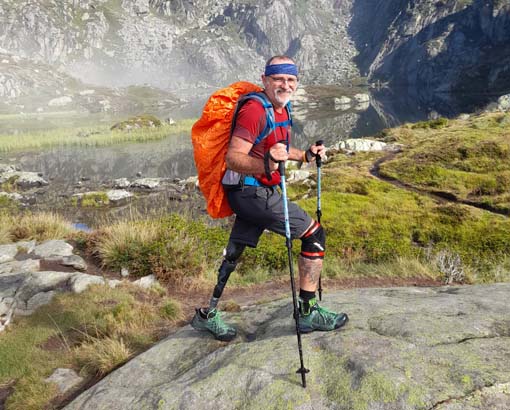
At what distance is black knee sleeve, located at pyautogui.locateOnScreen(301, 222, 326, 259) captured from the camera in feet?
16.7

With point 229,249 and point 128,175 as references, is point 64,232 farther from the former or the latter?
point 128,175

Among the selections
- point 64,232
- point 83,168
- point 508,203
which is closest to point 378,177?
point 508,203

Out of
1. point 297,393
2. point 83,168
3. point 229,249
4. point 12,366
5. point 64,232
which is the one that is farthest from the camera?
point 83,168

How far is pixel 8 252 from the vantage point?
12031mm

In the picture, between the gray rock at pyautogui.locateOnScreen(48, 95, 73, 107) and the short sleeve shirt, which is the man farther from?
the gray rock at pyautogui.locateOnScreen(48, 95, 73, 107)

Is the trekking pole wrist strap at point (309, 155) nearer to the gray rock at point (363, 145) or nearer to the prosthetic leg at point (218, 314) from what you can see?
the prosthetic leg at point (218, 314)

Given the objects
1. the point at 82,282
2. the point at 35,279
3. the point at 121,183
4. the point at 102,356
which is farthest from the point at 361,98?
the point at 102,356

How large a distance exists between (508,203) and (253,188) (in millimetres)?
19892

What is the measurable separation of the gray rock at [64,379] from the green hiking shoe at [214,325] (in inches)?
77.5

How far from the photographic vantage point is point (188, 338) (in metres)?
5.75

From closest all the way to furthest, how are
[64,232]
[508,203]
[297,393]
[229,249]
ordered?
1. [297,393]
2. [229,249]
3. [64,232]
4. [508,203]

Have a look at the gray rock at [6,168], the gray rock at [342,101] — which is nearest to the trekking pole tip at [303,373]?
the gray rock at [6,168]

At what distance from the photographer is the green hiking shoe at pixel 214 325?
18.1 feet

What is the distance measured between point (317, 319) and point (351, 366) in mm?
1092
